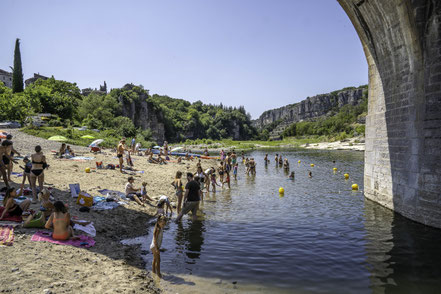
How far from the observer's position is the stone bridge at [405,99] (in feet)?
29.7

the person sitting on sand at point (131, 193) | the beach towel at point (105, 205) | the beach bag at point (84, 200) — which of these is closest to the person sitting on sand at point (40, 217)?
the beach bag at point (84, 200)

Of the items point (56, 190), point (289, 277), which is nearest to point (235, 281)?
point (289, 277)

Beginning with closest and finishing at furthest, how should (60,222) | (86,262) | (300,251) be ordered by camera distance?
(86,262)
(60,222)
(300,251)

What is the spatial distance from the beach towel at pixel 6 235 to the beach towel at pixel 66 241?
438 millimetres

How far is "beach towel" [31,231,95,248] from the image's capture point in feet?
22.4

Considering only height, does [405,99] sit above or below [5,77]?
below

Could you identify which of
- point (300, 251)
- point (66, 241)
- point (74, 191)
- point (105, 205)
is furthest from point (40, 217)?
point (300, 251)

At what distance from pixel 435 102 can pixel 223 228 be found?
8.00m

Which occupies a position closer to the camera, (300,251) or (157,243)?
(157,243)

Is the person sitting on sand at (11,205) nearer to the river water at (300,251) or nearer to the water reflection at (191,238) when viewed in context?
the river water at (300,251)

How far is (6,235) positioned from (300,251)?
736 centimetres

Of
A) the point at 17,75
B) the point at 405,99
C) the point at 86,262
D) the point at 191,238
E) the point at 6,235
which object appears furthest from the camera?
the point at 17,75

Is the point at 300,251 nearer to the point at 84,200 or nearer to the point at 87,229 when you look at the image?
the point at 87,229

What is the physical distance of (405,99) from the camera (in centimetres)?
1045
